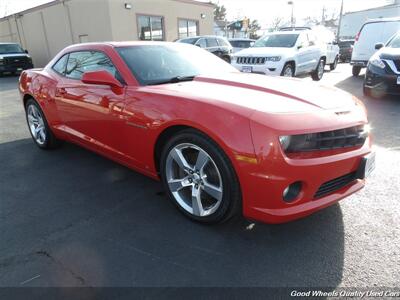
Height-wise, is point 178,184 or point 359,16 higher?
point 359,16

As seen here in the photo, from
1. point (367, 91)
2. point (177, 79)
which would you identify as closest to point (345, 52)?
point (367, 91)

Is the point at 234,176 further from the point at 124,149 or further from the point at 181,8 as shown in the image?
the point at 181,8

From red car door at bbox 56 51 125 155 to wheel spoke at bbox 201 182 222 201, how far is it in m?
1.11

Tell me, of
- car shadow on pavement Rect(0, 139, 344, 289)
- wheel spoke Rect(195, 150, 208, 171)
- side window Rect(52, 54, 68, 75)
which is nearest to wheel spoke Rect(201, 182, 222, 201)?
wheel spoke Rect(195, 150, 208, 171)

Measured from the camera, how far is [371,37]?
1125 cm

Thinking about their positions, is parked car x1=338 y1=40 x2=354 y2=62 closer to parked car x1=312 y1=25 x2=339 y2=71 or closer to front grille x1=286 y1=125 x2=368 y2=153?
parked car x1=312 y1=25 x2=339 y2=71

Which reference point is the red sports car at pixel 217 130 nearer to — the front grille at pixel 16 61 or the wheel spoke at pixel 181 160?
the wheel spoke at pixel 181 160

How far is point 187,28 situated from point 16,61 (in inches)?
428

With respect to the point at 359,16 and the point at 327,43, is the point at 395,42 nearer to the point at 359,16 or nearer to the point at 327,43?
the point at 327,43

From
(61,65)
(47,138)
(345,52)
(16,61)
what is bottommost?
(345,52)

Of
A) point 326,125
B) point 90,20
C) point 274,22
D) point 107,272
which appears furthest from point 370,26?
point 274,22

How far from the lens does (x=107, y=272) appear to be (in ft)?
7.28

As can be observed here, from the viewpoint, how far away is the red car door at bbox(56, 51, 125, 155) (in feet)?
10.5

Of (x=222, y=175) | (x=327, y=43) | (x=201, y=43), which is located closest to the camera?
(x=222, y=175)
